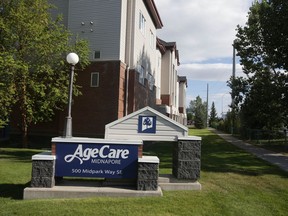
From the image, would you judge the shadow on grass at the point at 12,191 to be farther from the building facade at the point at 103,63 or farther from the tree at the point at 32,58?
the building facade at the point at 103,63

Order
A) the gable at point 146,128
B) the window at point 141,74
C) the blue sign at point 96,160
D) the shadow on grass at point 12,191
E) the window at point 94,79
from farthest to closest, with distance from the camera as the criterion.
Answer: the window at point 141,74 < the window at point 94,79 < the gable at point 146,128 < the blue sign at point 96,160 < the shadow on grass at point 12,191

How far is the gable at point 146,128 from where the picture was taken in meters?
8.59

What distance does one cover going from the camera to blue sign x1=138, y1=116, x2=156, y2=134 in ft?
28.2

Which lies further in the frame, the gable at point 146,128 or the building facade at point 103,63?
the building facade at point 103,63

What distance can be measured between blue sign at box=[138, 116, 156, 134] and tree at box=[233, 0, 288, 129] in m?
11.8

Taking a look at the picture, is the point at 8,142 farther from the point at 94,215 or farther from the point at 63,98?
the point at 94,215

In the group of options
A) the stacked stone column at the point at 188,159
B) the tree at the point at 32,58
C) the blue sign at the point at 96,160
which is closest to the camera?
the blue sign at the point at 96,160

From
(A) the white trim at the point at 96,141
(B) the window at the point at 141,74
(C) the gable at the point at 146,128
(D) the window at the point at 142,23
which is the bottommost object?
(A) the white trim at the point at 96,141

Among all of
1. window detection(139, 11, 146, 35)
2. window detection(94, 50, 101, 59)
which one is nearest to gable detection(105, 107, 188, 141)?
window detection(94, 50, 101, 59)

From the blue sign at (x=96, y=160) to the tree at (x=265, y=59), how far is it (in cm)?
1302

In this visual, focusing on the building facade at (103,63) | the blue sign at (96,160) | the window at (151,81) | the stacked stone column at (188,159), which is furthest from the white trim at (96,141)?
the window at (151,81)

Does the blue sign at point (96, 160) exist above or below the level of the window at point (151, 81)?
below

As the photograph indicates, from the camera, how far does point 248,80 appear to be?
30.0 m

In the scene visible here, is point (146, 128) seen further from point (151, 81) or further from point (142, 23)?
point (151, 81)
